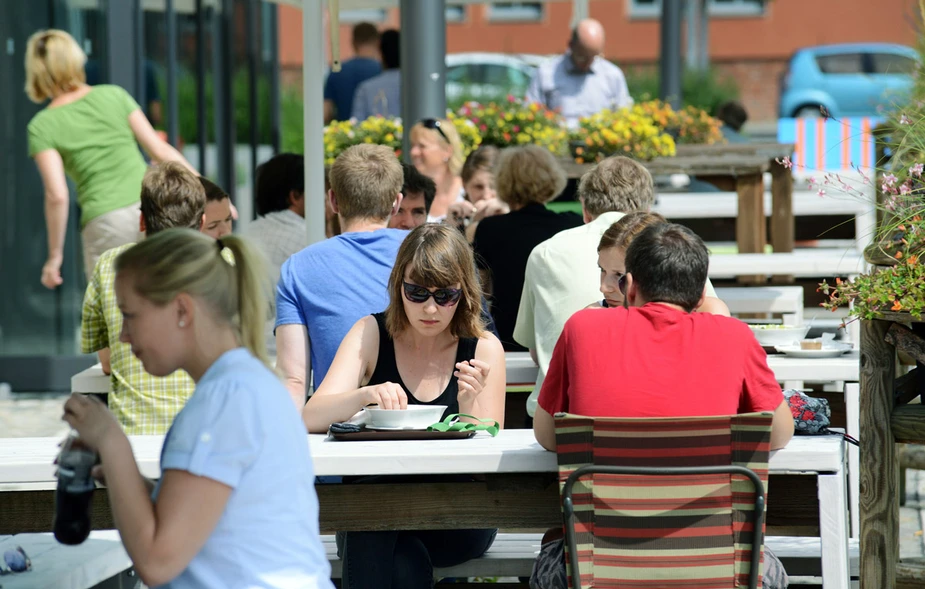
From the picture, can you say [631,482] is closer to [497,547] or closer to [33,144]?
[497,547]

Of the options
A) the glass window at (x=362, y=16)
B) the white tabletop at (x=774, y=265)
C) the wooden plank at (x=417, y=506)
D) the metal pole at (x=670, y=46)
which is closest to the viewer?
the wooden plank at (x=417, y=506)

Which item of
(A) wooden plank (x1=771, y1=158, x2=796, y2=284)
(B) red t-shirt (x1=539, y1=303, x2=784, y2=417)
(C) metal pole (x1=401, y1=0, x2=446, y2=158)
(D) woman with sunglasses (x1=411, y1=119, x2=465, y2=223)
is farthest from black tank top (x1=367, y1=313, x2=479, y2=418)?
(A) wooden plank (x1=771, y1=158, x2=796, y2=284)

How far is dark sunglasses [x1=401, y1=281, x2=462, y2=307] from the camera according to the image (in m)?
3.52

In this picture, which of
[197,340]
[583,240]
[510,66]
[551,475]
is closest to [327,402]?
[551,475]

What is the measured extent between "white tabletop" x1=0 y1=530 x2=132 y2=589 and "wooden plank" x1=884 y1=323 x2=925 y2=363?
203cm

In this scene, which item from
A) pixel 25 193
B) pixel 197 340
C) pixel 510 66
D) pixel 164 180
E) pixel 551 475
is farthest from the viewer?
pixel 510 66

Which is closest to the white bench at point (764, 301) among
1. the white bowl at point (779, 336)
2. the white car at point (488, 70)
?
the white bowl at point (779, 336)

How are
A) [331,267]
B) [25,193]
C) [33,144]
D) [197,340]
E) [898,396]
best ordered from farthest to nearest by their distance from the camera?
[25,193], [33,144], [331,267], [898,396], [197,340]

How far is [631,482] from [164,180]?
2.19m

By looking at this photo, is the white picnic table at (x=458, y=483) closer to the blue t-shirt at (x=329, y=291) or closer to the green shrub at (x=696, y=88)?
the blue t-shirt at (x=329, y=291)

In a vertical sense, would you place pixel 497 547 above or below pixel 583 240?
below

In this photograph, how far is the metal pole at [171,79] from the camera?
968cm

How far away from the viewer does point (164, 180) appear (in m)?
4.42

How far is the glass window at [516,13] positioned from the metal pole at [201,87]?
19.0m
